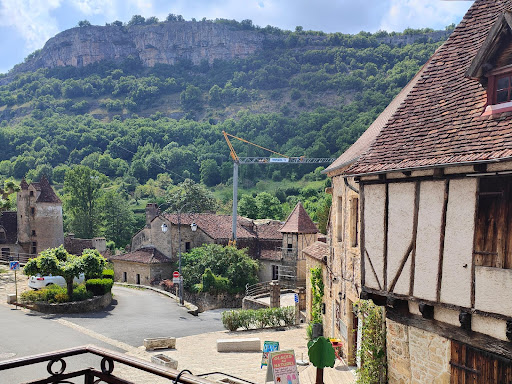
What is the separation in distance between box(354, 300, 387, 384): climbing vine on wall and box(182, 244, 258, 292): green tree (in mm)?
26874

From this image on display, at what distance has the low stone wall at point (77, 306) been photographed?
22.6m

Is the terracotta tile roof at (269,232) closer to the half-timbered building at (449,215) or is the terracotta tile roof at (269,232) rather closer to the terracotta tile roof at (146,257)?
the terracotta tile roof at (146,257)

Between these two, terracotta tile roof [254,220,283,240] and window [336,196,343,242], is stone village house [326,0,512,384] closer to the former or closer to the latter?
window [336,196,343,242]

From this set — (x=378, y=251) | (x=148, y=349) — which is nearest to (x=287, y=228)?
(x=148, y=349)

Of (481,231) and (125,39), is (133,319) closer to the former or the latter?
(481,231)

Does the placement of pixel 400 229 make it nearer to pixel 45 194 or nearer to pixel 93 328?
pixel 93 328

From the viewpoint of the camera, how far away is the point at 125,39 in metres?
183

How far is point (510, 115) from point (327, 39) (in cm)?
17269

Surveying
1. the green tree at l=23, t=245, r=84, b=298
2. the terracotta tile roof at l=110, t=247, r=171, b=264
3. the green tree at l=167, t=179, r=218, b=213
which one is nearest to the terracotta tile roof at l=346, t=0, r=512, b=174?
the green tree at l=23, t=245, r=84, b=298

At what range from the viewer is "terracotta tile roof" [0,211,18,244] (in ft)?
134

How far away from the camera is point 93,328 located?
65.7ft

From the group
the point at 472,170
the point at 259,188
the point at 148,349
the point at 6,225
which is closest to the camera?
the point at 472,170

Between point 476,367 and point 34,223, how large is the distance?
127 feet

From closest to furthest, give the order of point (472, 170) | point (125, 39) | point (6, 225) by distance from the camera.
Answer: point (472, 170) → point (6, 225) → point (125, 39)
